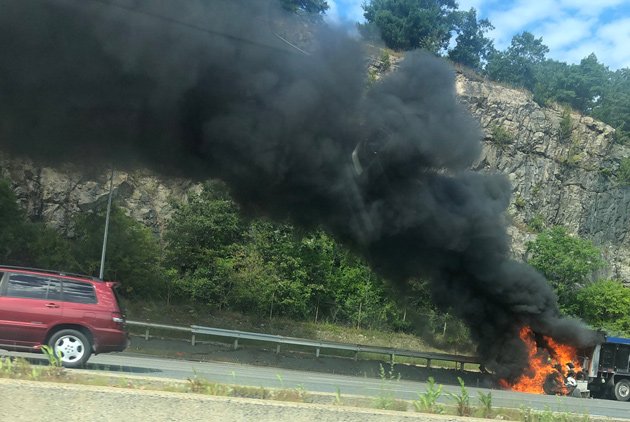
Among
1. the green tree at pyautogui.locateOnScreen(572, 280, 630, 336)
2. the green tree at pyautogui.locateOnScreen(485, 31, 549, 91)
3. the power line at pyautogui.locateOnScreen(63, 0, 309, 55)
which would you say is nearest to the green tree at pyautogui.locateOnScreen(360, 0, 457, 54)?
the green tree at pyautogui.locateOnScreen(485, 31, 549, 91)

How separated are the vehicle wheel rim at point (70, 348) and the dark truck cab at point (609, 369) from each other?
1754 centimetres

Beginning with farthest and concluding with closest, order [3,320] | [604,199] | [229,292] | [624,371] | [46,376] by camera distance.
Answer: [604,199] < [229,292] < [624,371] < [3,320] < [46,376]

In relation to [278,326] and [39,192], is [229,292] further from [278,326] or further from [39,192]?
[39,192]

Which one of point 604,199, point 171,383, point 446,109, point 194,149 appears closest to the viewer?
point 171,383

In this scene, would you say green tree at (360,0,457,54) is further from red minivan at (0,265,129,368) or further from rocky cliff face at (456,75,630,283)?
red minivan at (0,265,129,368)

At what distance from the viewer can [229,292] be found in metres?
34.6

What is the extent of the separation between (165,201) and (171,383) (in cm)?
3437

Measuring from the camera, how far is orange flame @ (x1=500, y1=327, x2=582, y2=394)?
21.0m

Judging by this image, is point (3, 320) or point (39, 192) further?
point (39, 192)

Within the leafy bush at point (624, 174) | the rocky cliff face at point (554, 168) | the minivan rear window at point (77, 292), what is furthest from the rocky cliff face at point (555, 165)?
the minivan rear window at point (77, 292)

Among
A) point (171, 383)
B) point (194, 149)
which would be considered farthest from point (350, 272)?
point (171, 383)

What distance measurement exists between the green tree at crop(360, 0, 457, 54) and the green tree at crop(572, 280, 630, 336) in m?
20.2

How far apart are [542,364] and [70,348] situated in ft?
49.8

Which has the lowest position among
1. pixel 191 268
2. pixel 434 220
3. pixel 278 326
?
pixel 278 326
